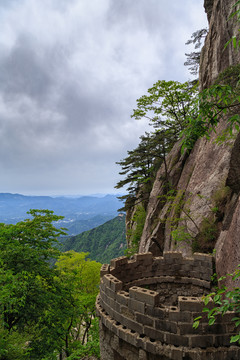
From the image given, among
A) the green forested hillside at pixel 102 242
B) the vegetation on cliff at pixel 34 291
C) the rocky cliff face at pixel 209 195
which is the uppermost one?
the rocky cliff face at pixel 209 195

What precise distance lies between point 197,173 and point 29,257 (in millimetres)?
13910

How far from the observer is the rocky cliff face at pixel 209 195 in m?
10.2

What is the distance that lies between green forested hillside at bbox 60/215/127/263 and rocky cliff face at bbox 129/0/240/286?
319 ft

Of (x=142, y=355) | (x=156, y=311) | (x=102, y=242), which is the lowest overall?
(x=102, y=242)

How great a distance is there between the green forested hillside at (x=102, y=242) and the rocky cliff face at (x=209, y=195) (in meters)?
97.2

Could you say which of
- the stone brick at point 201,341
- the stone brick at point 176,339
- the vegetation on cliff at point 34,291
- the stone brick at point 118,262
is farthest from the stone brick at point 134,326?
the vegetation on cliff at point 34,291

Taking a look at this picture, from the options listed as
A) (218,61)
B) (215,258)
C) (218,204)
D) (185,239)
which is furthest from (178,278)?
(218,61)

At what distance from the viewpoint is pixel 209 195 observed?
14.1 meters

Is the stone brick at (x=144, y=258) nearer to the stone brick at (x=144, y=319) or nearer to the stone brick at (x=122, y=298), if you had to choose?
the stone brick at (x=122, y=298)

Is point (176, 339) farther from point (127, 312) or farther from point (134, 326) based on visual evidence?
point (127, 312)

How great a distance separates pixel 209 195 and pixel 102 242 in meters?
129

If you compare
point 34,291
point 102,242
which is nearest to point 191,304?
point 34,291

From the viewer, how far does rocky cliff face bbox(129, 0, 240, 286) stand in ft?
33.6

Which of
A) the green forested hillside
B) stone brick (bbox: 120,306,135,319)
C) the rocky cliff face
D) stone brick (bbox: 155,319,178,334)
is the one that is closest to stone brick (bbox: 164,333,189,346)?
stone brick (bbox: 155,319,178,334)
